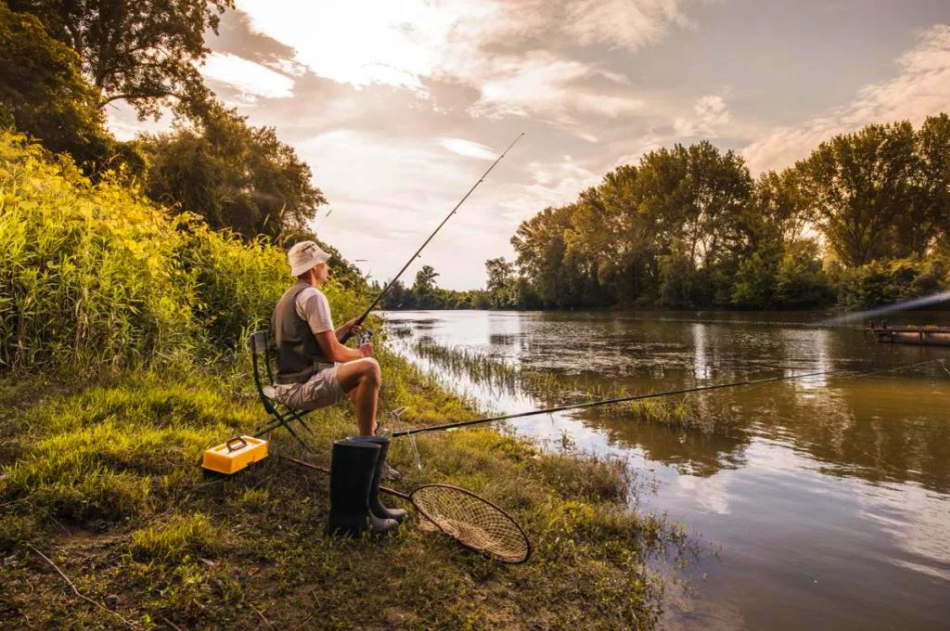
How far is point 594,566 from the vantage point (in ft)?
11.5

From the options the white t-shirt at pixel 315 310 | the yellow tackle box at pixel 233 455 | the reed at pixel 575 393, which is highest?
the white t-shirt at pixel 315 310

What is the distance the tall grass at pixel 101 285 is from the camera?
4973mm

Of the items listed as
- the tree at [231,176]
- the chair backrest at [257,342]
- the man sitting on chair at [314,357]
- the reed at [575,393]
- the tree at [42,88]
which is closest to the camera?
the man sitting on chair at [314,357]

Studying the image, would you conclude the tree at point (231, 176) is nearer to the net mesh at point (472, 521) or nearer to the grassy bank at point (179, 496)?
the grassy bank at point (179, 496)

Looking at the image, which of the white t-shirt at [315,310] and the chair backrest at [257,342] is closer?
the white t-shirt at [315,310]

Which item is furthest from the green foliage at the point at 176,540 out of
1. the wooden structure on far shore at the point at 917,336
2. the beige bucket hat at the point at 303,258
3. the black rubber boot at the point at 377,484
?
the wooden structure on far shore at the point at 917,336

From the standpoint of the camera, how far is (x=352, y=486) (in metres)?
3.23

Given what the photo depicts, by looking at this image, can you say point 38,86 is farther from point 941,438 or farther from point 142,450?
point 941,438

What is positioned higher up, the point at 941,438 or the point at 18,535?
the point at 18,535

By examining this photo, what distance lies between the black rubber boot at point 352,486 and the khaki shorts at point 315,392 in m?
0.69

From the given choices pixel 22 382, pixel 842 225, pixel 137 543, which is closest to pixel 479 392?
pixel 22 382

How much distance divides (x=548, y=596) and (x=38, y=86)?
16752 millimetres

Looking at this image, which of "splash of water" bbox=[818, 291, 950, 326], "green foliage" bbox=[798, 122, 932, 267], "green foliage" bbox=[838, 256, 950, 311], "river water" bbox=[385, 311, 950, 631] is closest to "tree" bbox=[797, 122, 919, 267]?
"green foliage" bbox=[798, 122, 932, 267]

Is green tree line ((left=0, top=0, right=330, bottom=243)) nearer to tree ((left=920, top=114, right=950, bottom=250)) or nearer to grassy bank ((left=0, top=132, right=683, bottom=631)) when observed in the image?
grassy bank ((left=0, top=132, right=683, bottom=631))
